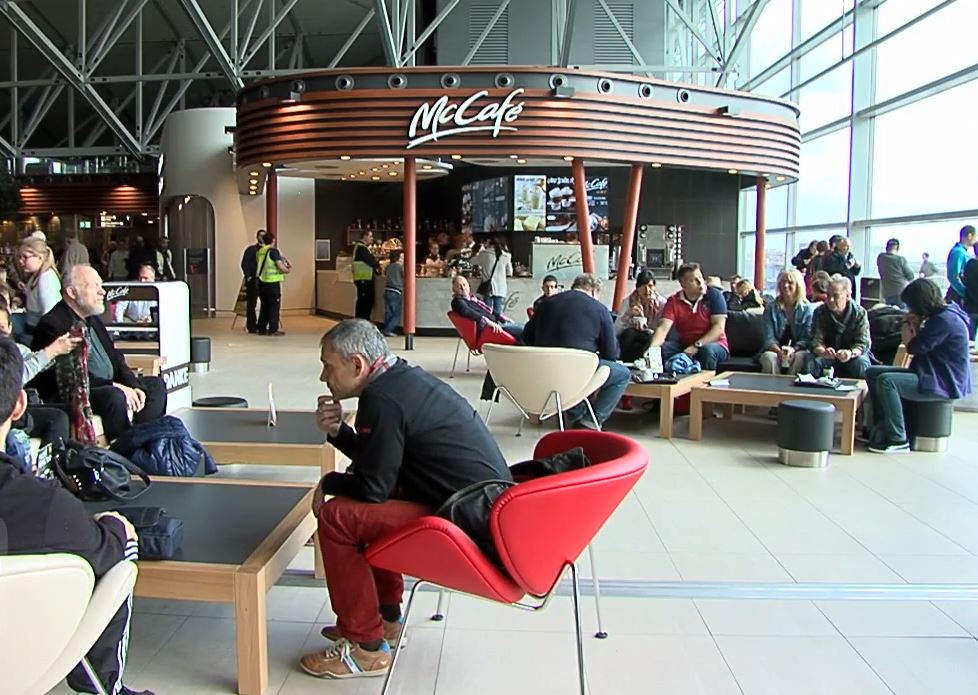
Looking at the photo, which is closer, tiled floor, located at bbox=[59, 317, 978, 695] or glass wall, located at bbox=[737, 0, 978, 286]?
tiled floor, located at bbox=[59, 317, 978, 695]

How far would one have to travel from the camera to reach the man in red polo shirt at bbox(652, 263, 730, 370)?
7.01 m

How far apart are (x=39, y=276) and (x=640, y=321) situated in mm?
4472

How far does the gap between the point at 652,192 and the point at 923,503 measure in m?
13.3

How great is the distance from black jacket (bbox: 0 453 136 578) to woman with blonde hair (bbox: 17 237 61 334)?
150 inches

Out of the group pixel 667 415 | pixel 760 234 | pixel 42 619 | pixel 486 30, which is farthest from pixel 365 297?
pixel 42 619

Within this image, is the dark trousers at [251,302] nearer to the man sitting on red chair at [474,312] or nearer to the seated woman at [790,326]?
the man sitting on red chair at [474,312]

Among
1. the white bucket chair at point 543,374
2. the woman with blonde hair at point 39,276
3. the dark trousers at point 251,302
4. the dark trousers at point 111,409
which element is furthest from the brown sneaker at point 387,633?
the dark trousers at point 251,302

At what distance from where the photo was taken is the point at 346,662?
2660 mm

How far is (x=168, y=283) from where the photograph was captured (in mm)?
7371

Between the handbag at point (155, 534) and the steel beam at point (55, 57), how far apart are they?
15491mm

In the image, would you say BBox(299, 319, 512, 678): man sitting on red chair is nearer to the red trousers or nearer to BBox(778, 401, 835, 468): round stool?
the red trousers

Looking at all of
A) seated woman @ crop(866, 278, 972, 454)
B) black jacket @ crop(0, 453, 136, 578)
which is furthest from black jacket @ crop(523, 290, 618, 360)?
black jacket @ crop(0, 453, 136, 578)

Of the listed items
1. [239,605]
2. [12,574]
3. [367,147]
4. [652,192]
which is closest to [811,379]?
[239,605]

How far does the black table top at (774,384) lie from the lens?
5.90 metres
